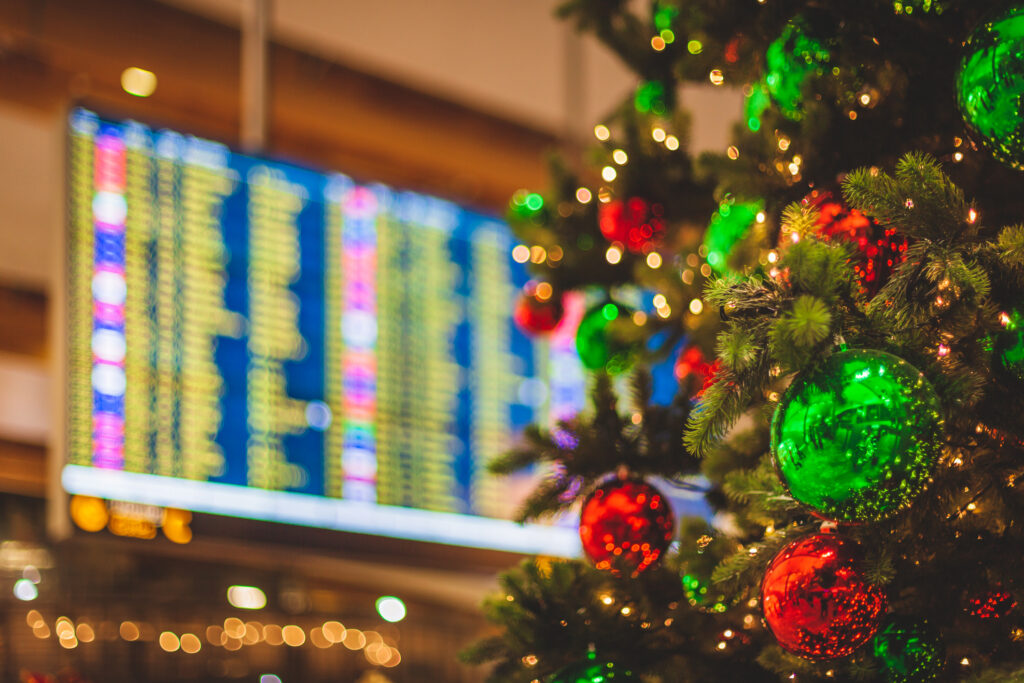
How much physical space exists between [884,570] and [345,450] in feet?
5.31

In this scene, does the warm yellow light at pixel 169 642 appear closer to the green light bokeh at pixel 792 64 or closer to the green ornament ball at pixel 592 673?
the green ornament ball at pixel 592 673

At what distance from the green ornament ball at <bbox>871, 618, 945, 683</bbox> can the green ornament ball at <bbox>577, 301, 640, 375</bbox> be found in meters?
0.73

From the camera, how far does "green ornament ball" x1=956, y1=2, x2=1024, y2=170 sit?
91 centimetres

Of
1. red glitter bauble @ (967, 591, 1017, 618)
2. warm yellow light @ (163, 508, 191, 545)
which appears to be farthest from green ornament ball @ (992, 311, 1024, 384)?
warm yellow light @ (163, 508, 191, 545)

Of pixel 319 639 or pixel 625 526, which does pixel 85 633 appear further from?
pixel 625 526

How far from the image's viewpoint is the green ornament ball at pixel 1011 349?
93 cm

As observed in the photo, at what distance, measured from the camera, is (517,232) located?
1.80 metres

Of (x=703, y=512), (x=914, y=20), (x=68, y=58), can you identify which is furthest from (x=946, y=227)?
(x=68, y=58)

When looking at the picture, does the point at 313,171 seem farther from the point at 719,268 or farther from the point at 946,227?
the point at 946,227

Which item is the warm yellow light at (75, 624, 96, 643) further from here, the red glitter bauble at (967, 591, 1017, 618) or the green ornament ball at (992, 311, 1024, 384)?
the green ornament ball at (992, 311, 1024, 384)

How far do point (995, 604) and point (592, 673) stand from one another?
0.41 m

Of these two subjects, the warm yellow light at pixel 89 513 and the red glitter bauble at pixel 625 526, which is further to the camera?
the warm yellow light at pixel 89 513

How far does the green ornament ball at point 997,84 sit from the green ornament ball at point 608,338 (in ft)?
2.65

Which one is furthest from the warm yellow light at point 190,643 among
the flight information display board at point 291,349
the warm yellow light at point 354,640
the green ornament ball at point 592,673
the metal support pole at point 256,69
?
the green ornament ball at point 592,673
